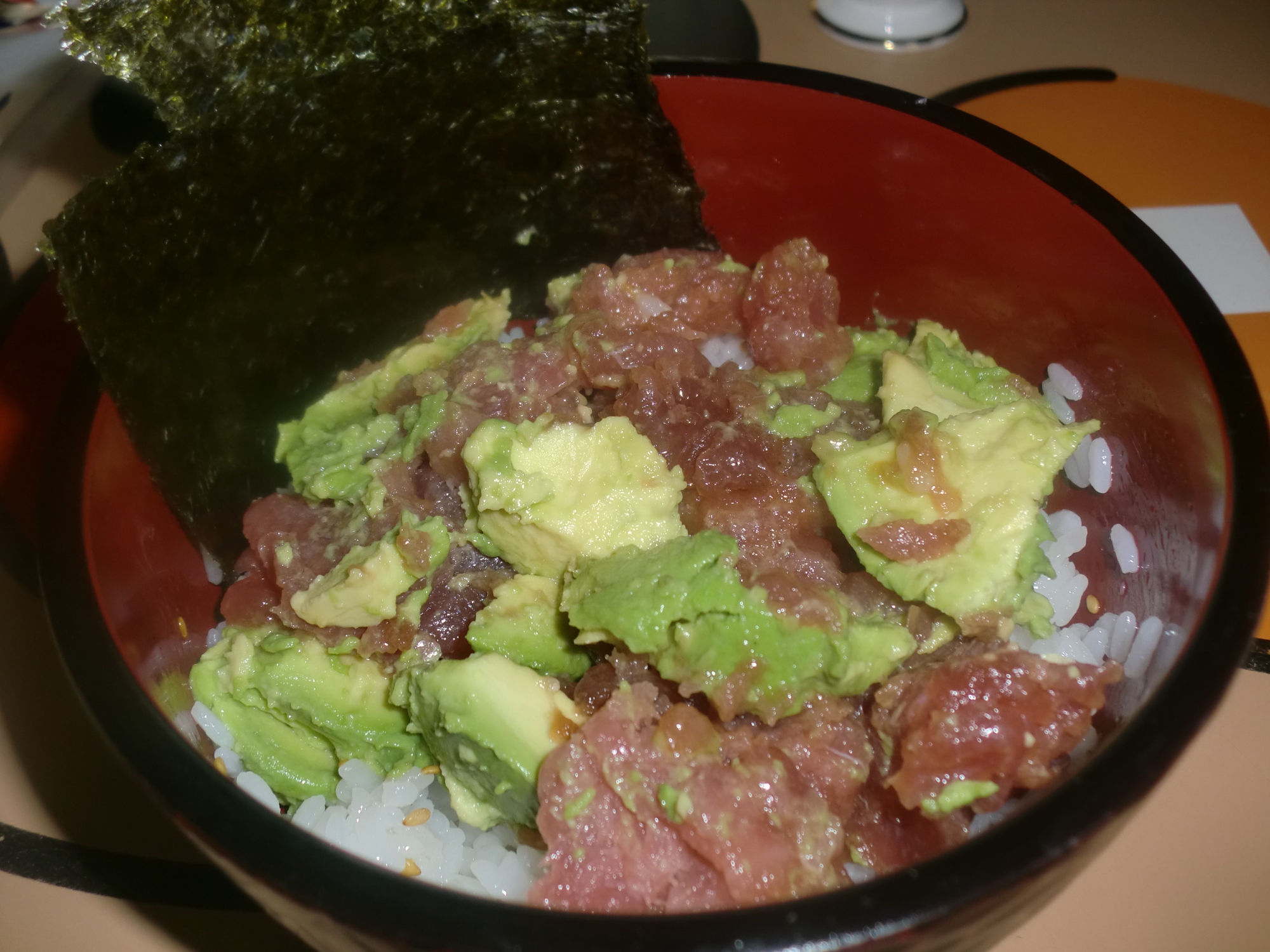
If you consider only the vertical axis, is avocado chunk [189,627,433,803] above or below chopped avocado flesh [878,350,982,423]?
below

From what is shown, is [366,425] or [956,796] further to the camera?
[366,425]

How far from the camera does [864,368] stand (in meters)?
1.27

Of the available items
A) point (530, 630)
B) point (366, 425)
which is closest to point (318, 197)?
point (366, 425)

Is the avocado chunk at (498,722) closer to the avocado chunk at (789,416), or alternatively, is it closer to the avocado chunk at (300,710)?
the avocado chunk at (300,710)

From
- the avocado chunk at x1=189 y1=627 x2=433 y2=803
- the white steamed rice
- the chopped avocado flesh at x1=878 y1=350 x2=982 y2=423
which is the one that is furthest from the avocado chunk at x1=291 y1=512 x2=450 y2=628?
the chopped avocado flesh at x1=878 y1=350 x2=982 y2=423

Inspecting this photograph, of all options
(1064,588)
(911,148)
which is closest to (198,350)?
(911,148)

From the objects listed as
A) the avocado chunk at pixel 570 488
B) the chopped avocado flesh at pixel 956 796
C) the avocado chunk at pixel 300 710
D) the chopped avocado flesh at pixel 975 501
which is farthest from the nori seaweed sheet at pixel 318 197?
the chopped avocado flesh at pixel 956 796

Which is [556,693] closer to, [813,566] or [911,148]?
[813,566]

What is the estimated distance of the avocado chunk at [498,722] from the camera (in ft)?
2.85

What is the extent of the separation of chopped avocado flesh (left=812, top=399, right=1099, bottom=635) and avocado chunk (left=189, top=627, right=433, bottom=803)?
0.54 meters

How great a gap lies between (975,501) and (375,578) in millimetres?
623

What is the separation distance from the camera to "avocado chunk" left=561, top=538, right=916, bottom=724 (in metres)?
0.87

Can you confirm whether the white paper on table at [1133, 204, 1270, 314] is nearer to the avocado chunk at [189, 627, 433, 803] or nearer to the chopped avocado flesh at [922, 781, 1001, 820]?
the chopped avocado flesh at [922, 781, 1001, 820]

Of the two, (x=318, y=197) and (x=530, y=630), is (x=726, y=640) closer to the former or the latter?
(x=530, y=630)
